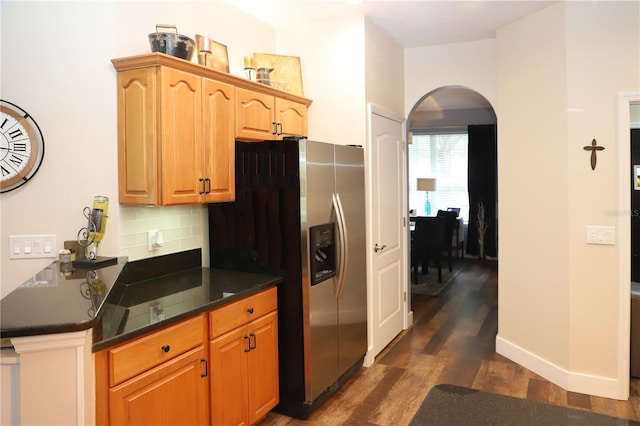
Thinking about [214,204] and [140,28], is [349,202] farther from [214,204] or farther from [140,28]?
[140,28]

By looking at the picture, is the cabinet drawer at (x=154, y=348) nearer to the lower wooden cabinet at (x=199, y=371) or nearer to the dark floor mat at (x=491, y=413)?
the lower wooden cabinet at (x=199, y=371)

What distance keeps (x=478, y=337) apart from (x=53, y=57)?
4.06m

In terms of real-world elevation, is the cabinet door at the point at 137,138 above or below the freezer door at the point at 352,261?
above

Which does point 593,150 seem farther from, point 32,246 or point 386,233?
point 32,246

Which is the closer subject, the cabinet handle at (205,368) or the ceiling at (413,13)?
the cabinet handle at (205,368)

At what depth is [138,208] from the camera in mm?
2789

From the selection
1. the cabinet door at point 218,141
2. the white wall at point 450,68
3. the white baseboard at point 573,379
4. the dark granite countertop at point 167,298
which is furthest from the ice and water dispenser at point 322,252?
the white wall at point 450,68

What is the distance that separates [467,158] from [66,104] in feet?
23.9

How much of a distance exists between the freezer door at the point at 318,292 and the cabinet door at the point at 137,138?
858 mm

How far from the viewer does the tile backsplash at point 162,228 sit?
2713 millimetres

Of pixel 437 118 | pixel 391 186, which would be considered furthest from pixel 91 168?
pixel 437 118

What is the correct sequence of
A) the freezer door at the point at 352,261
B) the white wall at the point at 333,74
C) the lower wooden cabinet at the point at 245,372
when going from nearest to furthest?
the lower wooden cabinet at the point at 245,372, the freezer door at the point at 352,261, the white wall at the point at 333,74

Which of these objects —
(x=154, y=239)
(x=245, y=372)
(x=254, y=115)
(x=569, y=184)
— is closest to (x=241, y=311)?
(x=245, y=372)

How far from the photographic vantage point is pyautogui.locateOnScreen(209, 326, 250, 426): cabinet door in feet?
7.93
